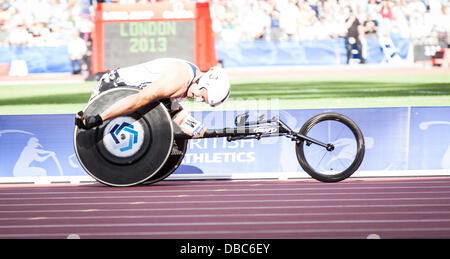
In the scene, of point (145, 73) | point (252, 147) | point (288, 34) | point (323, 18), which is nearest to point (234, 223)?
point (145, 73)

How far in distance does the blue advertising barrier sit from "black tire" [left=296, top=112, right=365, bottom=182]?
0.73 m

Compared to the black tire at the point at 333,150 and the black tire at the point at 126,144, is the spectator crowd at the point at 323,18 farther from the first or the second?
the black tire at the point at 126,144

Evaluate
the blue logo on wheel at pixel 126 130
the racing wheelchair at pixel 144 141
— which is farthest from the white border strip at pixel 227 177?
the blue logo on wheel at pixel 126 130

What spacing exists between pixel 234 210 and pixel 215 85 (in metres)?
1.52

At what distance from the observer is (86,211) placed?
542 cm

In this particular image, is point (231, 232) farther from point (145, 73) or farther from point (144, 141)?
point (145, 73)

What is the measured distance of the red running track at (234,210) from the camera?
4.53 meters

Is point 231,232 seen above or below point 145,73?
below

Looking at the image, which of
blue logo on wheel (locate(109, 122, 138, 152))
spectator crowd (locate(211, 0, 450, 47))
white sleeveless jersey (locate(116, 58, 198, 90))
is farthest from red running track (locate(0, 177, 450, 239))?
spectator crowd (locate(211, 0, 450, 47))

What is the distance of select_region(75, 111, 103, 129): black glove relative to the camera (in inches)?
244

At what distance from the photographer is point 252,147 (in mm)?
7836

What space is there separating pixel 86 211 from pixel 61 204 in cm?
47

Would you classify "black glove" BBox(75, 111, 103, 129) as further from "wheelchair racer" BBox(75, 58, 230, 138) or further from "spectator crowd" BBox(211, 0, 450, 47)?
"spectator crowd" BBox(211, 0, 450, 47)
